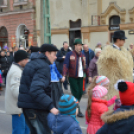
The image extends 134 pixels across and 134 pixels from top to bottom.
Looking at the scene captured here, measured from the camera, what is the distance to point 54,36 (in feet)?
79.8

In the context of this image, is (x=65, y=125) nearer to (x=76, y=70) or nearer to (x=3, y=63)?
(x=76, y=70)

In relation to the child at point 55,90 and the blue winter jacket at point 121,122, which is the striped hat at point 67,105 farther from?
the child at point 55,90

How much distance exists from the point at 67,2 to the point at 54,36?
2.96m

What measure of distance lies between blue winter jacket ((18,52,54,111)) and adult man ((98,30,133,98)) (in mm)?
1906

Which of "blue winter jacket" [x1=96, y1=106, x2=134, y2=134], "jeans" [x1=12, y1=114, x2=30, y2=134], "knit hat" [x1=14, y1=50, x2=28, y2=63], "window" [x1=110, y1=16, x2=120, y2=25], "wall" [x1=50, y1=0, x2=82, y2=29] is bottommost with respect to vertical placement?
"jeans" [x1=12, y1=114, x2=30, y2=134]

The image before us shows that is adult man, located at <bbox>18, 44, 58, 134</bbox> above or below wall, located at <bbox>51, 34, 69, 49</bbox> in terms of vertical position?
below

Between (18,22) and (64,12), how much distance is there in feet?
17.0

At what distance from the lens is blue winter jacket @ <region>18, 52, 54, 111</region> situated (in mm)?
3662

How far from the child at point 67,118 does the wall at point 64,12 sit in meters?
19.3

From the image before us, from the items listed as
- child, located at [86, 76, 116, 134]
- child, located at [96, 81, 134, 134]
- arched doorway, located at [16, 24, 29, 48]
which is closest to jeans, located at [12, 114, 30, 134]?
child, located at [86, 76, 116, 134]

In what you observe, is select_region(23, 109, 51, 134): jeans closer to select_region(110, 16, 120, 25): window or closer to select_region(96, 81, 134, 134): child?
select_region(96, 81, 134, 134): child

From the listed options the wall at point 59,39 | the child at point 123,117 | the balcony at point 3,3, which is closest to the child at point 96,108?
Result: the child at point 123,117

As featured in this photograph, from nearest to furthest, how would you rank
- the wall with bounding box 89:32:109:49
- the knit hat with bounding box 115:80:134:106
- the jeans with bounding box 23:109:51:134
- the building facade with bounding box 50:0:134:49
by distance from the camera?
1. the knit hat with bounding box 115:80:134:106
2. the jeans with bounding box 23:109:51:134
3. the building facade with bounding box 50:0:134:49
4. the wall with bounding box 89:32:109:49

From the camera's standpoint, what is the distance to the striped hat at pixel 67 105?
3385 mm
